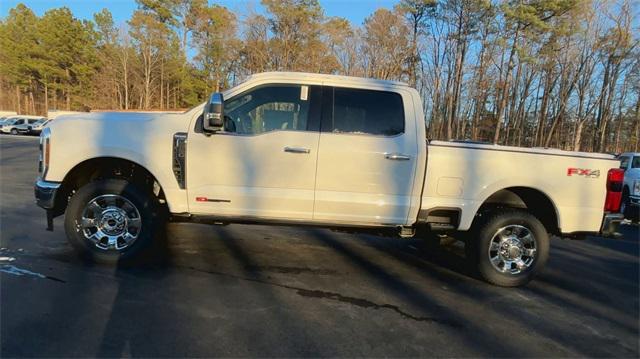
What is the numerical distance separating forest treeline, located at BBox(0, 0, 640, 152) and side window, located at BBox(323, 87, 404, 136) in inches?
1356

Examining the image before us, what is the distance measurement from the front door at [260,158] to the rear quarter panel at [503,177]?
136 centimetres

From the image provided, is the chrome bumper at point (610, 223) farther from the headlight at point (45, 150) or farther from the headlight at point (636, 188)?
the headlight at point (636, 188)

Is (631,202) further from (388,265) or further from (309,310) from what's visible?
(309,310)

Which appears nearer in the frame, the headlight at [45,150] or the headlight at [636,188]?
the headlight at [45,150]

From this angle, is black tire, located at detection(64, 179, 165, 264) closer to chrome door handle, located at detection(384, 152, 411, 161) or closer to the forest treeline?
chrome door handle, located at detection(384, 152, 411, 161)

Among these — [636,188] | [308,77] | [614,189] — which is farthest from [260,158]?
[636,188]

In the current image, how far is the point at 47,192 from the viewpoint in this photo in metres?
4.46

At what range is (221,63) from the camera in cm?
4812

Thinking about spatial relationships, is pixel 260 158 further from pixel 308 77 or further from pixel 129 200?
pixel 129 200

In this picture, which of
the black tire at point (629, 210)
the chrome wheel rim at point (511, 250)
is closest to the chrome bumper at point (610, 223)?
the chrome wheel rim at point (511, 250)

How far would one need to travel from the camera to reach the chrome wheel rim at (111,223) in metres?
4.59

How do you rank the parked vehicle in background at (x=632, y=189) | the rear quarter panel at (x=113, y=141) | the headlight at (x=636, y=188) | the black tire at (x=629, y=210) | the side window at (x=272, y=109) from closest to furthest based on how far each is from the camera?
the rear quarter panel at (x=113, y=141)
the side window at (x=272, y=109)
the black tire at (x=629, y=210)
the parked vehicle in background at (x=632, y=189)
the headlight at (x=636, y=188)

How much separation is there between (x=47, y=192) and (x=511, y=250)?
509cm

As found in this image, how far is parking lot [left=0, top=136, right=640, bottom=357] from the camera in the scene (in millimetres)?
3139
